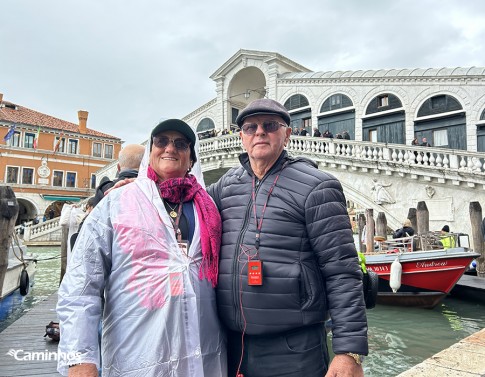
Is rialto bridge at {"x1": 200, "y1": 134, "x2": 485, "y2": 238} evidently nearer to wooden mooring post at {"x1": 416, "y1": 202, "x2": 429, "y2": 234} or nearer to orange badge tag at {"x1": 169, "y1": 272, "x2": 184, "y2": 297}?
wooden mooring post at {"x1": 416, "y1": 202, "x2": 429, "y2": 234}

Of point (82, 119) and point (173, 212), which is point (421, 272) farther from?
point (82, 119)

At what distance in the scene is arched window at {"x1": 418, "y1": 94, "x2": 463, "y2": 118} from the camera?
14508mm

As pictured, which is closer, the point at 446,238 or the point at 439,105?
the point at 446,238

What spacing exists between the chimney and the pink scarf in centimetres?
2973

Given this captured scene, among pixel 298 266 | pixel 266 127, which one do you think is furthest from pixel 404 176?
pixel 298 266

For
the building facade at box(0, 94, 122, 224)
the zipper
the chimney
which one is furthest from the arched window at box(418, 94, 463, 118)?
the chimney

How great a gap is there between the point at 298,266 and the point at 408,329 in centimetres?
552

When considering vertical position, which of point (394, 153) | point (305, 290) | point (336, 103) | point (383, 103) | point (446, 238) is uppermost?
point (336, 103)

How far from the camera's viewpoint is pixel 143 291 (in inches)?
55.1

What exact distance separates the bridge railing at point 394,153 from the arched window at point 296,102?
504 centimetres

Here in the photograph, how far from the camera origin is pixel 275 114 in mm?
1696

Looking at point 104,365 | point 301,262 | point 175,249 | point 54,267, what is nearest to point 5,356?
point 104,365

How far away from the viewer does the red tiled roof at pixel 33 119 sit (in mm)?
26148

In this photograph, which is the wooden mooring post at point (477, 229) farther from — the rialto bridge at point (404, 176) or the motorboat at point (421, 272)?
the rialto bridge at point (404, 176)
